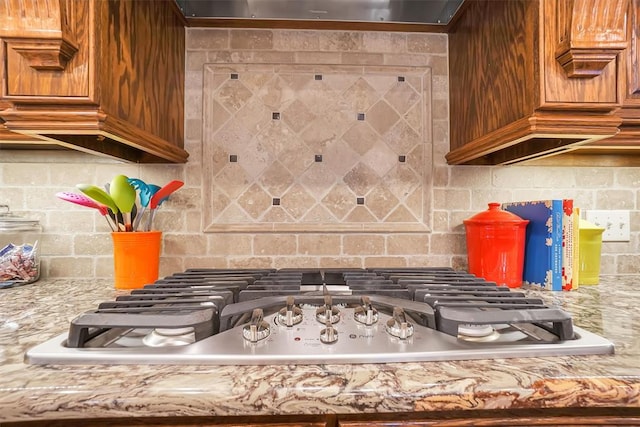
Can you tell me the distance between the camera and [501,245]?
1.06 metres

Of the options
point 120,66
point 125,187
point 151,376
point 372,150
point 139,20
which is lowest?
point 151,376

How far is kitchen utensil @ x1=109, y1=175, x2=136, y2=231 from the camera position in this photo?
3.28ft

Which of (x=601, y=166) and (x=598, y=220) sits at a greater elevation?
(x=601, y=166)

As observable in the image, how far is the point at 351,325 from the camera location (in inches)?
25.5

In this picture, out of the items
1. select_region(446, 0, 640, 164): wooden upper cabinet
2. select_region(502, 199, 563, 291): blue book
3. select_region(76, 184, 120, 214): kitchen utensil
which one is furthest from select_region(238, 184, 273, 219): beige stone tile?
select_region(502, 199, 563, 291): blue book

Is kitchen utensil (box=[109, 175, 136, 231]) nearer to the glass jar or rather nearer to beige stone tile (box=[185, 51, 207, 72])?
the glass jar

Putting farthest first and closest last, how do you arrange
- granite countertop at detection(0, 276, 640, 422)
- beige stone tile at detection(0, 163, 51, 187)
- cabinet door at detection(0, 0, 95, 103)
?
beige stone tile at detection(0, 163, 51, 187) < cabinet door at detection(0, 0, 95, 103) < granite countertop at detection(0, 276, 640, 422)

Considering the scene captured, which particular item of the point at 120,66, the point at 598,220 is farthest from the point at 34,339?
the point at 598,220

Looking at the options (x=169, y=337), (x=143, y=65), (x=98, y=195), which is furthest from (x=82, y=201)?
(x=169, y=337)

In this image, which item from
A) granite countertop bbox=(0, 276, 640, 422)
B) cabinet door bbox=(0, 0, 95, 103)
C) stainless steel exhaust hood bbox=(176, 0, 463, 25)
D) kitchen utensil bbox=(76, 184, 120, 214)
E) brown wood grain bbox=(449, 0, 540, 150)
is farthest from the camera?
stainless steel exhaust hood bbox=(176, 0, 463, 25)

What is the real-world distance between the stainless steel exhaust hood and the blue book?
0.70 meters

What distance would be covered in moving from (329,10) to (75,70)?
735 millimetres

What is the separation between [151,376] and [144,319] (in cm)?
12

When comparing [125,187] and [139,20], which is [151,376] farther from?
[139,20]
